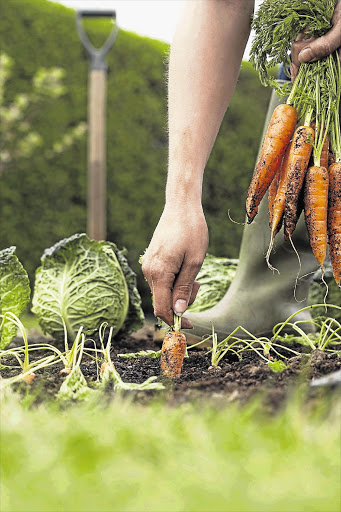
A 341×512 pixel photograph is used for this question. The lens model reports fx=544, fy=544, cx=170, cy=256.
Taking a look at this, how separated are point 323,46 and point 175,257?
3.07ft

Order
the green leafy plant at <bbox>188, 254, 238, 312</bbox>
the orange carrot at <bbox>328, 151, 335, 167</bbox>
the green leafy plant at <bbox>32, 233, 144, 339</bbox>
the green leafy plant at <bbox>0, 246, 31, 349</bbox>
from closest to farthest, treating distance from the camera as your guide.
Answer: the orange carrot at <bbox>328, 151, 335, 167</bbox>
the green leafy plant at <bbox>0, 246, 31, 349</bbox>
the green leafy plant at <bbox>32, 233, 144, 339</bbox>
the green leafy plant at <bbox>188, 254, 238, 312</bbox>

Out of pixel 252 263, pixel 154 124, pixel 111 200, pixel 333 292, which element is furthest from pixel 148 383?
pixel 154 124

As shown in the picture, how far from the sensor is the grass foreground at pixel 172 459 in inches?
39.1

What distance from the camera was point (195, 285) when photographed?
6.85 feet

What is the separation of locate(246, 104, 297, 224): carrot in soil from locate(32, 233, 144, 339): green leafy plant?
4.23 ft

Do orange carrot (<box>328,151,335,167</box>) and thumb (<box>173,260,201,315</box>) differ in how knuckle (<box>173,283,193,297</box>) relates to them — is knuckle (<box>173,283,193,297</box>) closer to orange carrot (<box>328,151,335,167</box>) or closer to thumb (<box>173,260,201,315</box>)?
thumb (<box>173,260,201,315</box>)

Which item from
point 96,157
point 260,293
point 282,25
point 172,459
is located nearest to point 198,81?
point 282,25

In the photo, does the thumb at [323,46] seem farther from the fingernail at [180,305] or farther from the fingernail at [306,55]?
the fingernail at [180,305]

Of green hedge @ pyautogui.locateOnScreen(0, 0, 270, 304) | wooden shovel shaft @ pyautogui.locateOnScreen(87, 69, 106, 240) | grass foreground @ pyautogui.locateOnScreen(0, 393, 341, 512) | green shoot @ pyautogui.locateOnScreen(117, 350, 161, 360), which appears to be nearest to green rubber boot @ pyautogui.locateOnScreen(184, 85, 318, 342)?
green shoot @ pyautogui.locateOnScreen(117, 350, 161, 360)

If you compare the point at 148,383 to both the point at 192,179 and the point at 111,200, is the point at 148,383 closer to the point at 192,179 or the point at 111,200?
the point at 192,179

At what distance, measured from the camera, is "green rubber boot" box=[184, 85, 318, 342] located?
2.96 m

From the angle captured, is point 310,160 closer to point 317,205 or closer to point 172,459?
point 317,205

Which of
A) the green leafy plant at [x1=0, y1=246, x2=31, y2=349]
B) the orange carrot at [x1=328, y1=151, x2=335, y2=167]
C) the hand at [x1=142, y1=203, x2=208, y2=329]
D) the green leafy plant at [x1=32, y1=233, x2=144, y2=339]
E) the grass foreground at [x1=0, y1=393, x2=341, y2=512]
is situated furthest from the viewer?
the green leafy plant at [x1=32, y1=233, x2=144, y2=339]

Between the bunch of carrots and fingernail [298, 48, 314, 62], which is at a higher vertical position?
fingernail [298, 48, 314, 62]
